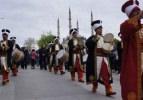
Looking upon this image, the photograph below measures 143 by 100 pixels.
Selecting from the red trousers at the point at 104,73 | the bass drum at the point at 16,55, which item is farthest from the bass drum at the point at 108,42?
the bass drum at the point at 16,55

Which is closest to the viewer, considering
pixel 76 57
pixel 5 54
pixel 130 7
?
pixel 130 7

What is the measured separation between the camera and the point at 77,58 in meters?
20.0

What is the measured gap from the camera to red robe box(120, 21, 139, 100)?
846 centimetres

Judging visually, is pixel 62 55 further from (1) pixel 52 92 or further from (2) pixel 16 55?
(1) pixel 52 92

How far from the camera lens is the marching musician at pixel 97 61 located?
1495 cm

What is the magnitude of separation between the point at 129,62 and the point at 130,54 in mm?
126

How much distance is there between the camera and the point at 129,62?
8.54m

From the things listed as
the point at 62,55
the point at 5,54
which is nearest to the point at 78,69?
the point at 5,54

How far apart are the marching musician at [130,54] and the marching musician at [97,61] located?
20.0 ft

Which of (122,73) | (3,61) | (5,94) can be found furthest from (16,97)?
(122,73)

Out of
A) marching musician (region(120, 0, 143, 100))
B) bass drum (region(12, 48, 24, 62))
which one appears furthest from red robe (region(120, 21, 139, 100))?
bass drum (region(12, 48, 24, 62))

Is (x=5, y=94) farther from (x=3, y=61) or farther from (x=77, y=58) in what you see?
(x=77, y=58)

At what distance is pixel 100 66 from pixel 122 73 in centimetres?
639

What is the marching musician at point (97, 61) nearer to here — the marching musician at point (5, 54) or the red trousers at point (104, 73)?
the red trousers at point (104, 73)
